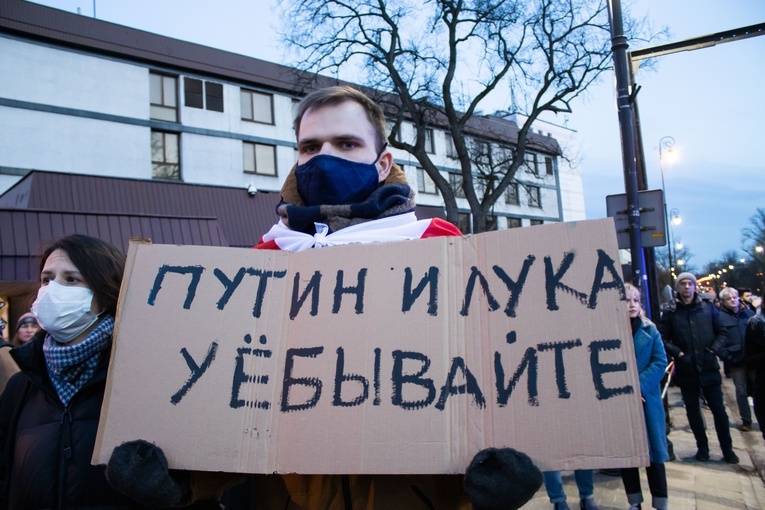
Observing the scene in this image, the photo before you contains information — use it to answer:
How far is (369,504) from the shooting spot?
1.70m

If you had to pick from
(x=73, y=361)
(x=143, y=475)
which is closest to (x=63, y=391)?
(x=73, y=361)

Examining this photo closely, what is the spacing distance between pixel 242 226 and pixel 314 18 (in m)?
7.07

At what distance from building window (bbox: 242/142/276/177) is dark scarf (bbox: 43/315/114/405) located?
21.3 meters

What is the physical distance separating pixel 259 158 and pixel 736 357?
19838mm

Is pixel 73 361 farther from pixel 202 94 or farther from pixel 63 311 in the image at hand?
pixel 202 94

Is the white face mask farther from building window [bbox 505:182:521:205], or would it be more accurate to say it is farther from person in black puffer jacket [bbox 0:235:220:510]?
building window [bbox 505:182:521:205]

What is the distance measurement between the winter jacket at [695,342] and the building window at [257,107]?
20.0 metres

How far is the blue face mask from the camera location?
79.4 inches

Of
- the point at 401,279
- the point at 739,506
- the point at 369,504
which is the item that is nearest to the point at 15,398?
the point at 369,504

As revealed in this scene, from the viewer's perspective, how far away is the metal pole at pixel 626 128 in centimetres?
712

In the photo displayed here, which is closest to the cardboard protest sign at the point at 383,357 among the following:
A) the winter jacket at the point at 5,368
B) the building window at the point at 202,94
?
the winter jacket at the point at 5,368

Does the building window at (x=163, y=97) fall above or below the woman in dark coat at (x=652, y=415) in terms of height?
above

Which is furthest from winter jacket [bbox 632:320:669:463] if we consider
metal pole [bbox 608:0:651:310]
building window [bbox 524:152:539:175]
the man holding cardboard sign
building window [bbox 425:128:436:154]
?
building window [bbox 425:128:436:154]

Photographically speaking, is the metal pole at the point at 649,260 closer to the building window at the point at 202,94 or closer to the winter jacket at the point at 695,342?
the winter jacket at the point at 695,342
